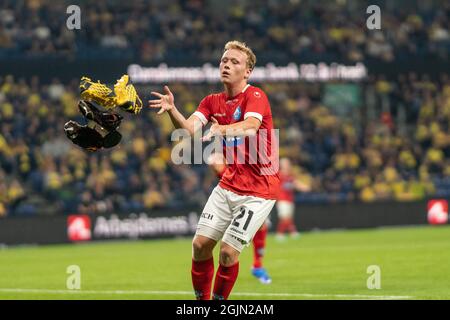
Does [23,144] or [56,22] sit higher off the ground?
[56,22]

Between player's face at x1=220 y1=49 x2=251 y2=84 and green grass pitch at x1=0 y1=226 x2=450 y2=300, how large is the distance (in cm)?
389

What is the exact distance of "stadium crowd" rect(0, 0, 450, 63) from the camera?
1224 inches

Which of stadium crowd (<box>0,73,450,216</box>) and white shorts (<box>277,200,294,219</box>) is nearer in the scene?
white shorts (<box>277,200,294,219</box>)

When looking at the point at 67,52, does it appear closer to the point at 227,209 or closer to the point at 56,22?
the point at 56,22

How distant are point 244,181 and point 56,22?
2185 centimetres

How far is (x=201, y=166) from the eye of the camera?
30.8m

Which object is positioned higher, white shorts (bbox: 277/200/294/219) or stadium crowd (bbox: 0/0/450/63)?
stadium crowd (bbox: 0/0/450/63)

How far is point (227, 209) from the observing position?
34.2 ft

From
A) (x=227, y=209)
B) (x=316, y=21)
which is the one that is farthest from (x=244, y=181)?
(x=316, y=21)

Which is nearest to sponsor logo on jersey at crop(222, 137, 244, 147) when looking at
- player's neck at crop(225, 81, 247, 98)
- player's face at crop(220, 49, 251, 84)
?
player's neck at crop(225, 81, 247, 98)

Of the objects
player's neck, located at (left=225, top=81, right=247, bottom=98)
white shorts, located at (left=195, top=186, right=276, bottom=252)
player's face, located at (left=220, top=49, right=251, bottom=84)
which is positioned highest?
player's face, located at (left=220, top=49, right=251, bottom=84)

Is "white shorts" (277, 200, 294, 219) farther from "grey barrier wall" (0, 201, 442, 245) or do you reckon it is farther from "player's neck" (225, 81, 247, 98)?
"player's neck" (225, 81, 247, 98)

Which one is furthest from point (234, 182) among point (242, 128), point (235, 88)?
point (235, 88)
